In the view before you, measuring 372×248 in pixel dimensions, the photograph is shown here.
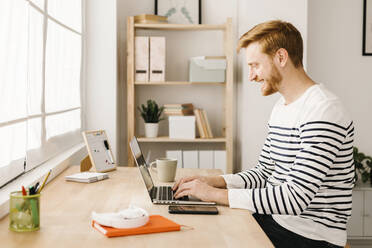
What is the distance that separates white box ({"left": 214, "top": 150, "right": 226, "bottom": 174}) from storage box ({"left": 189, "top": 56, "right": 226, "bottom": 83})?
21.6 inches

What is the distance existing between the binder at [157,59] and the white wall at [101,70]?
0.95 ft

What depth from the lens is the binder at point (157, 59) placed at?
3.34m

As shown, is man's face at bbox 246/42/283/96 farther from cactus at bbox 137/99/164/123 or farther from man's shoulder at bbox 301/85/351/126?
cactus at bbox 137/99/164/123

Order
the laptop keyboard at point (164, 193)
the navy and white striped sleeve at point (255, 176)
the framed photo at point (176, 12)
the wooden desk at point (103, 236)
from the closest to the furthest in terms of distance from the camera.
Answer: the wooden desk at point (103, 236)
the laptop keyboard at point (164, 193)
the navy and white striped sleeve at point (255, 176)
the framed photo at point (176, 12)

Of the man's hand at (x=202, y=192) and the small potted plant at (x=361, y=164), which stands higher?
the man's hand at (x=202, y=192)

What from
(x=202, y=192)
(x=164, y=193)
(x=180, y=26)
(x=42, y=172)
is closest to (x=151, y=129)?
(x=180, y=26)

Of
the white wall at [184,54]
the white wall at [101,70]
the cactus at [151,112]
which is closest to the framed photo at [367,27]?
the white wall at [184,54]

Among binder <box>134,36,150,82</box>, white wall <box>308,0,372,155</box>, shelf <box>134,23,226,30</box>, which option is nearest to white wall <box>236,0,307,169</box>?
shelf <box>134,23,226,30</box>

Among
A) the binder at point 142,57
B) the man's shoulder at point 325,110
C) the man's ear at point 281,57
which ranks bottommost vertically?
the man's shoulder at point 325,110

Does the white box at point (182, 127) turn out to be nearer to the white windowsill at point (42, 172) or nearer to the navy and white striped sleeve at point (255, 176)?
the white windowsill at point (42, 172)

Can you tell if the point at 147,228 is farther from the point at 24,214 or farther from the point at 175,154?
the point at 175,154

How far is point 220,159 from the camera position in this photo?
3.43 metres

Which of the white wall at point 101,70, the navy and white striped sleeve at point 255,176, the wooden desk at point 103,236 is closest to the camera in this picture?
the wooden desk at point 103,236

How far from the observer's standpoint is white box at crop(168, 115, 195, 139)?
337 cm
